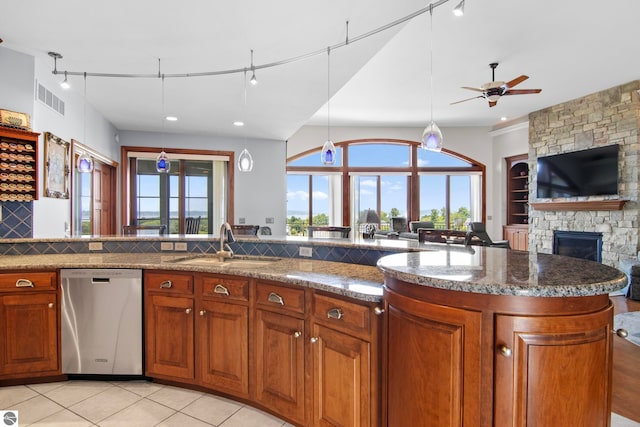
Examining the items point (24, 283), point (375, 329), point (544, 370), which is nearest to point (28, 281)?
point (24, 283)

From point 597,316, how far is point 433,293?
511 mm

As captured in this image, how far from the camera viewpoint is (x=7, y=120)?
3.03 metres

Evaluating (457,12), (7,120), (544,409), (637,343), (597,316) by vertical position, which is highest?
(457,12)

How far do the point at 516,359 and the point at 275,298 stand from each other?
126 cm

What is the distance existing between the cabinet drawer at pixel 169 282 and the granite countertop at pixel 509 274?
4.62 ft

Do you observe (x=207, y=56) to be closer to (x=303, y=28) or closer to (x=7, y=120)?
(x=303, y=28)

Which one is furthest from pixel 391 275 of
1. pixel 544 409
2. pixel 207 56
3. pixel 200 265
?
pixel 207 56

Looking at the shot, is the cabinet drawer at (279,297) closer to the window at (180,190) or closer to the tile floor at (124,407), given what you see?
the tile floor at (124,407)

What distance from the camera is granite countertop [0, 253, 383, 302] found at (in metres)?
1.79

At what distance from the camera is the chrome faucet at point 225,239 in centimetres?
273

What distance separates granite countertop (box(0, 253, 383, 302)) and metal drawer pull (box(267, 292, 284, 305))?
0.10 m

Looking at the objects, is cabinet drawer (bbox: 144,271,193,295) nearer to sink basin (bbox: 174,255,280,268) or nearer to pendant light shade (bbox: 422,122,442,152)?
sink basin (bbox: 174,255,280,268)

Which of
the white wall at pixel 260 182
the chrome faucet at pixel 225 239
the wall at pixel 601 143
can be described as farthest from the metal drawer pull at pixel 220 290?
the wall at pixel 601 143

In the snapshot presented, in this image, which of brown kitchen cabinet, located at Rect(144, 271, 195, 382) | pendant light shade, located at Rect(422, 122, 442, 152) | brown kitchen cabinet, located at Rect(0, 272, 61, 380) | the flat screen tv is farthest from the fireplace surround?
brown kitchen cabinet, located at Rect(0, 272, 61, 380)
